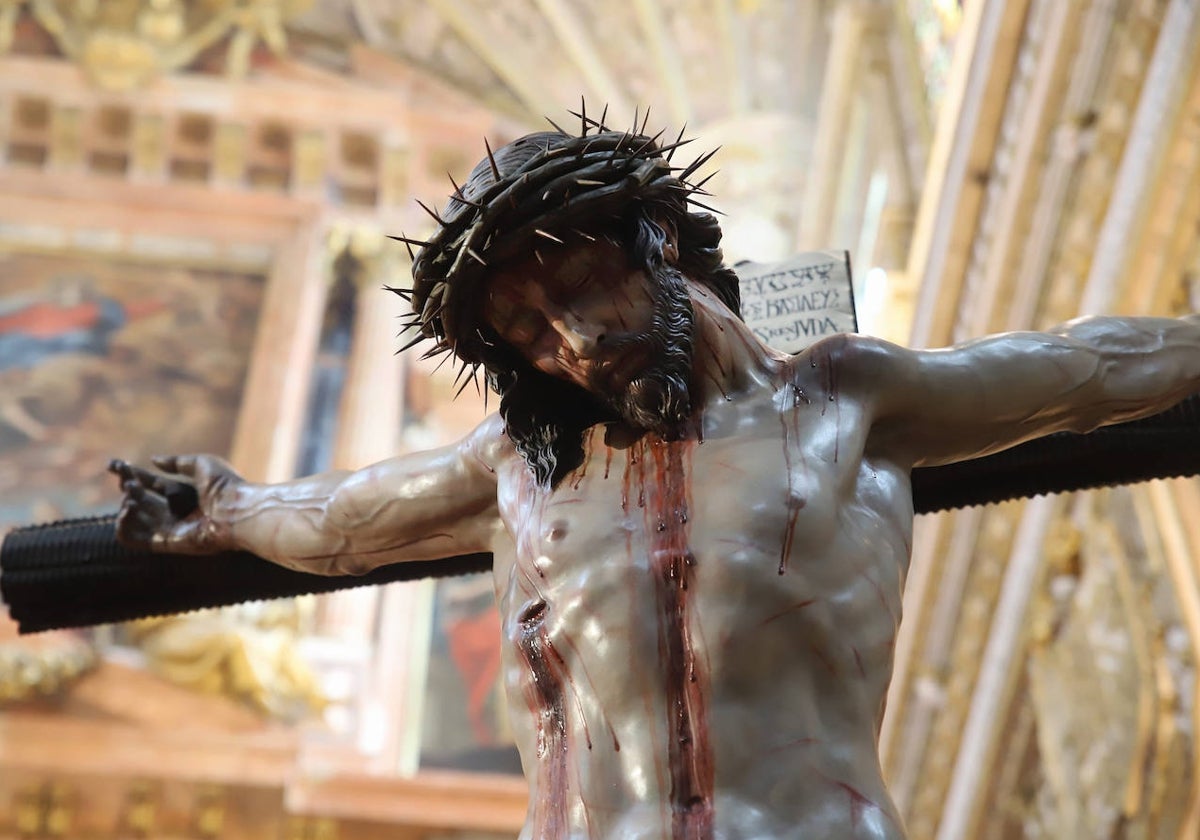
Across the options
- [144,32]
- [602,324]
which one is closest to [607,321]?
[602,324]

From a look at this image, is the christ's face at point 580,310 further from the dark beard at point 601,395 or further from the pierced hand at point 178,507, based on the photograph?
the pierced hand at point 178,507

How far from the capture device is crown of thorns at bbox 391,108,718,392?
2078mm

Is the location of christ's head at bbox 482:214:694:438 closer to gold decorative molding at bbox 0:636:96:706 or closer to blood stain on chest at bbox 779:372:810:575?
blood stain on chest at bbox 779:372:810:575

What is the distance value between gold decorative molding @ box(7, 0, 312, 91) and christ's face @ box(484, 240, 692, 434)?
11.8 m

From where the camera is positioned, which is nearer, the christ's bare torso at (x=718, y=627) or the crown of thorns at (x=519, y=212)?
the christ's bare torso at (x=718, y=627)

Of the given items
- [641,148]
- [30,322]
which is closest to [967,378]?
[641,148]

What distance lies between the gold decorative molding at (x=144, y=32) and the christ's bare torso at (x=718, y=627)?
11.8 m

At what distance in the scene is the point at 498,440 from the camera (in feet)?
7.87

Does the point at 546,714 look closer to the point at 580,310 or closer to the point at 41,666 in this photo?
the point at 580,310

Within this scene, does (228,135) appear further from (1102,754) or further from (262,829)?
(1102,754)

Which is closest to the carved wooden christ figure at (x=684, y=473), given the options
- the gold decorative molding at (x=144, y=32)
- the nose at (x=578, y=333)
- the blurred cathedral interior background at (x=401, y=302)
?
the nose at (x=578, y=333)

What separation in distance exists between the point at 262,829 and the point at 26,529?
7.65m

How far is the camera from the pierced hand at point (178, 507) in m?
2.63

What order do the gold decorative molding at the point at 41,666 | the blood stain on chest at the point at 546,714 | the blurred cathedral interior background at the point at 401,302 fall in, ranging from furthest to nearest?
the gold decorative molding at the point at 41,666 → the blurred cathedral interior background at the point at 401,302 → the blood stain on chest at the point at 546,714
